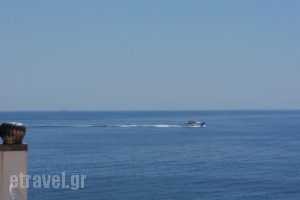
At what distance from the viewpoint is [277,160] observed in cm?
6016

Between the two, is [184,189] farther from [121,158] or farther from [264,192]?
[121,158]

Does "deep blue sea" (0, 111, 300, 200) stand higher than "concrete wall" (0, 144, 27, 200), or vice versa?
"deep blue sea" (0, 111, 300, 200)

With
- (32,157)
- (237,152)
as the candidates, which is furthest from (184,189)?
(237,152)

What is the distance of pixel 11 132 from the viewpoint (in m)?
5.71

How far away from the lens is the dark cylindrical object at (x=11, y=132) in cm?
570

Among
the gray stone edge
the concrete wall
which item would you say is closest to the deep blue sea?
the concrete wall

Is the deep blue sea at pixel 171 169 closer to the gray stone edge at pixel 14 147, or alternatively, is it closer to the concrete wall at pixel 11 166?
the concrete wall at pixel 11 166

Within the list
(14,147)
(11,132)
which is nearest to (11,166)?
(14,147)

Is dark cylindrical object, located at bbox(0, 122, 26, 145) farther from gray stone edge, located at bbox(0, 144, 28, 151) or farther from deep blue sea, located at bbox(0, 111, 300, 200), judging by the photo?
deep blue sea, located at bbox(0, 111, 300, 200)

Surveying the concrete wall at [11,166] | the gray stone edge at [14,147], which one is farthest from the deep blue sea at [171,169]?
the gray stone edge at [14,147]

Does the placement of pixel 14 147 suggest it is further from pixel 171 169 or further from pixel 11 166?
pixel 171 169

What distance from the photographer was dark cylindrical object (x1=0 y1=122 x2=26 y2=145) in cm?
570

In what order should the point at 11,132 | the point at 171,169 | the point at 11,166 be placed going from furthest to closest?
the point at 171,169 < the point at 11,166 < the point at 11,132

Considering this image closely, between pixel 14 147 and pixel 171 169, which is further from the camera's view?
pixel 171 169
